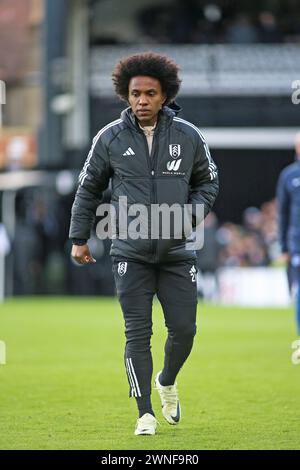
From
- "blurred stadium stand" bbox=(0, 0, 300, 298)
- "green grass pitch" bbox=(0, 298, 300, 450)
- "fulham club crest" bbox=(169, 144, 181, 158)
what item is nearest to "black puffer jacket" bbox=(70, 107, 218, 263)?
"fulham club crest" bbox=(169, 144, 181, 158)

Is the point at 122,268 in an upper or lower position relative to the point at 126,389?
upper

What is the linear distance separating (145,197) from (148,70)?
2.94 feet

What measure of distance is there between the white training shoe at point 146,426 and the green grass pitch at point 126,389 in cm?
8

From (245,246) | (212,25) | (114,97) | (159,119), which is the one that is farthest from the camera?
(212,25)

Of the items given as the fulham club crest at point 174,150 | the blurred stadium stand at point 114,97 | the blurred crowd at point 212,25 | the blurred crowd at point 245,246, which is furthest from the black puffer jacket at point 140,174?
the blurred crowd at point 212,25

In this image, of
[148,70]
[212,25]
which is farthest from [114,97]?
[148,70]

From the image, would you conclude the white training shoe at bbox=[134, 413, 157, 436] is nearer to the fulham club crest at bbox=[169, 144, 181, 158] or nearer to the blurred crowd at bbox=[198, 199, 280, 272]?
the fulham club crest at bbox=[169, 144, 181, 158]

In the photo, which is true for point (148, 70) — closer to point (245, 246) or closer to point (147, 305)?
point (147, 305)

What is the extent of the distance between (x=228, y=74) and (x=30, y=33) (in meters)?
5.86

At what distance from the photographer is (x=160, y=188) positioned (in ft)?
27.2

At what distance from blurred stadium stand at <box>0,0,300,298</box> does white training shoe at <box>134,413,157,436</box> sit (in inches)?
843

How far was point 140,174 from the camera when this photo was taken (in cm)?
828

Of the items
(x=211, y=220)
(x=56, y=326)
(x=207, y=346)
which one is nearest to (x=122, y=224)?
(x=207, y=346)

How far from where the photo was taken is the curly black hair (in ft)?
27.8
